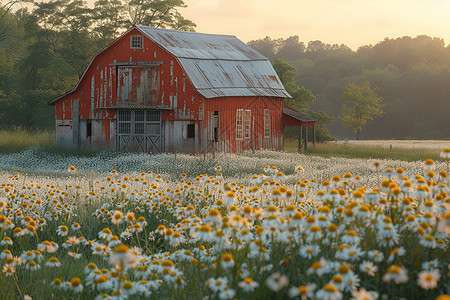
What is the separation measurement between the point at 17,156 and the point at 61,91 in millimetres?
18511

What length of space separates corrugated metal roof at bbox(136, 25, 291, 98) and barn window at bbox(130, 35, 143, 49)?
479 mm

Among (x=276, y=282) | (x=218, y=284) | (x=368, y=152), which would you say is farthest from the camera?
(x=368, y=152)

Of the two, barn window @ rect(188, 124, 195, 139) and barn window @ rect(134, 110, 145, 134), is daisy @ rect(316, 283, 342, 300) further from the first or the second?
barn window @ rect(134, 110, 145, 134)

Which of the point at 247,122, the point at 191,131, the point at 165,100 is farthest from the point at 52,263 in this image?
the point at 247,122

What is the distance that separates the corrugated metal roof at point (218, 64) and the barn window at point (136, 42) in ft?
1.57

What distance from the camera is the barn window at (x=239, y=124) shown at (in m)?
27.8

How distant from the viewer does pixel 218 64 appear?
91.9 feet

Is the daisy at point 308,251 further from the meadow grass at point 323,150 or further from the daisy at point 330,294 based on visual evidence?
the meadow grass at point 323,150

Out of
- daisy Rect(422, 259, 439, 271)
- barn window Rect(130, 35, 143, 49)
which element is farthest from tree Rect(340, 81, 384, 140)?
daisy Rect(422, 259, 439, 271)

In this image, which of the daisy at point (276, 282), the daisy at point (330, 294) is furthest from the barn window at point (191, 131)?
the daisy at point (330, 294)

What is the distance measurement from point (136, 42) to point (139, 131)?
4.49 metres

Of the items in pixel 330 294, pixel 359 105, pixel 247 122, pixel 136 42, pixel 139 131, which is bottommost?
pixel 330 294

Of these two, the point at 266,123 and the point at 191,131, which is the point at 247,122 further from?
the point at 191,131

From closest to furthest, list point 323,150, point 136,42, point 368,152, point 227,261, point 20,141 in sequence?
point 227,261 < point 136,42 < point 20,141 < point 368,152 < point 323,150
